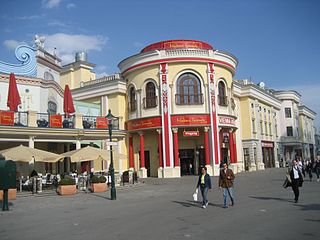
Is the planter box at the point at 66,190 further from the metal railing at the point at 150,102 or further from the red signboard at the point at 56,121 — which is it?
the metal railing at the point at 150,102

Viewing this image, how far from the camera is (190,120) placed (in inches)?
1304

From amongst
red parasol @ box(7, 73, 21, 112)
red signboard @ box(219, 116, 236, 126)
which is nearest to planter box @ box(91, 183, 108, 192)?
red parasol @ box(7, 73, 21, 112)

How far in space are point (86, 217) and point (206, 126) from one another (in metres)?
22.7

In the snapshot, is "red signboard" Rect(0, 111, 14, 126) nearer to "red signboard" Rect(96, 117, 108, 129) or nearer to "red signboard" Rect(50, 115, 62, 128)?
"red signboard" Rect(50, 115, 62, 128)

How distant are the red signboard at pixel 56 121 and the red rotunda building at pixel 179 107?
10.9 meters

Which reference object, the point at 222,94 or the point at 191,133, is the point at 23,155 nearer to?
the point at 191,133

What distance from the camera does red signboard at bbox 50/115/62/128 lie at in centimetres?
2464

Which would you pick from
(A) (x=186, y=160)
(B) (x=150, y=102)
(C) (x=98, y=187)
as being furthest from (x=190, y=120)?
(C) (x=98, y=187)

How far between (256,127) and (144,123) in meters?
16.9

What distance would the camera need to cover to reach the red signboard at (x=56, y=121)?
80.9ft

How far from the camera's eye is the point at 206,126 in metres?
33.4

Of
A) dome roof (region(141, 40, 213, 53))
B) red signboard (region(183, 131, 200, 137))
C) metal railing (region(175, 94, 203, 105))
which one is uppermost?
dome roof (region(141, 40, 213, 53))

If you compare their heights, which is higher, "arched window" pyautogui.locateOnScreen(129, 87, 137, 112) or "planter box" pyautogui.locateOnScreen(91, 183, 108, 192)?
"arched window" pyautogui.locateOnScreen(129, 87, 137, 112)

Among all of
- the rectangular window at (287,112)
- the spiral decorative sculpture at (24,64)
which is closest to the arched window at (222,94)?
the spiral decorative sculpture at (24,64)
